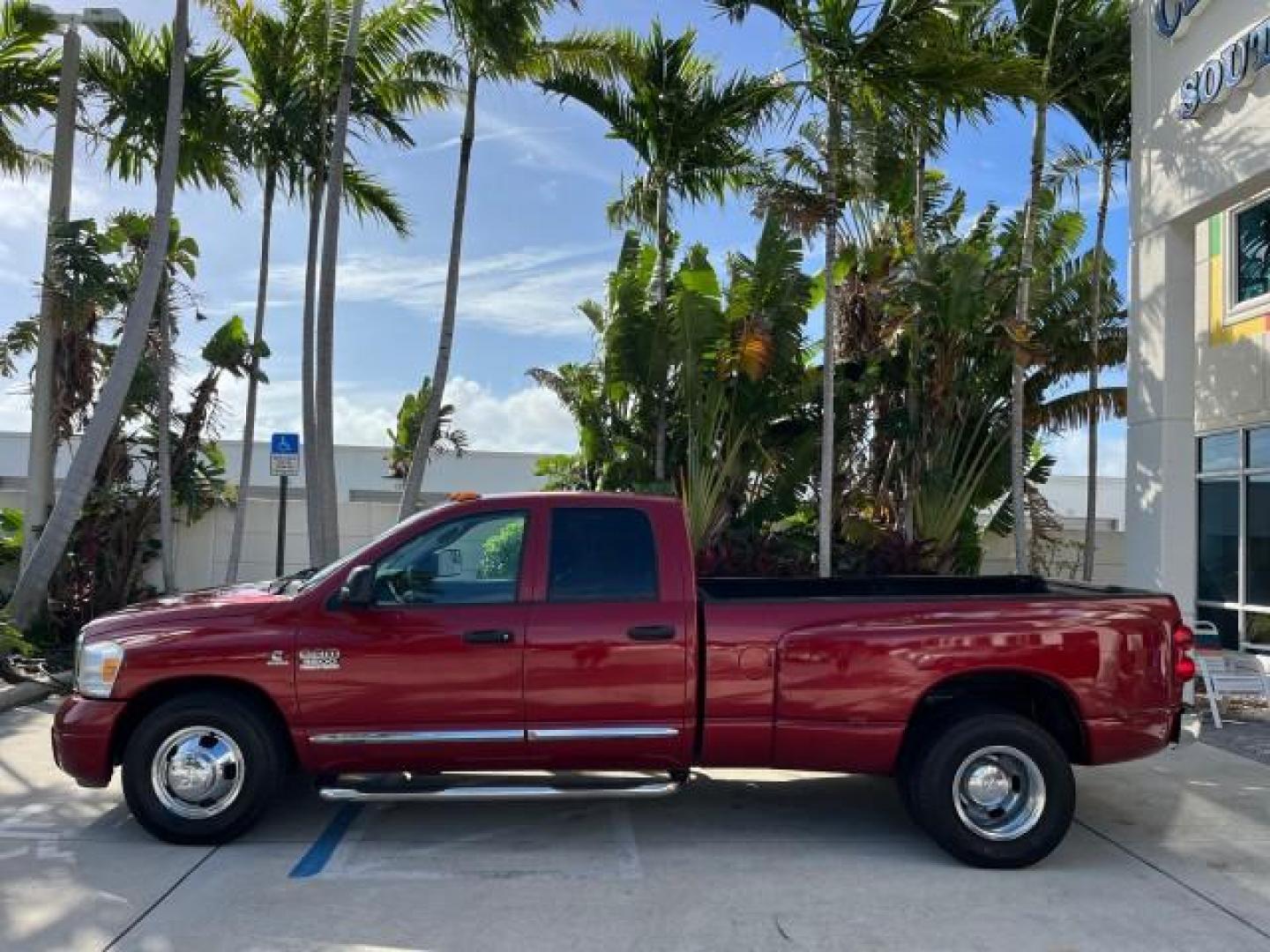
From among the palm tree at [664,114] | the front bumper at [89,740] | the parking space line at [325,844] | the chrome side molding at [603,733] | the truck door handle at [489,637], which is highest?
the palm tree at [664,114]

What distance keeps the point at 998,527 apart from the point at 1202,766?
7527mm

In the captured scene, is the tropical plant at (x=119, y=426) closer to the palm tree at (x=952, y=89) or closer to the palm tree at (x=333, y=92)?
the palm tree at (x=333, y=92)

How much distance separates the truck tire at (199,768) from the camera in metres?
5.54

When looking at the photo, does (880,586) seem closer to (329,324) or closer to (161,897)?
(161,897)

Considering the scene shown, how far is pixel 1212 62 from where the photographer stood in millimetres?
9539

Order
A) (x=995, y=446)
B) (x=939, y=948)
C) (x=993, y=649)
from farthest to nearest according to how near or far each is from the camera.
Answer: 1. (x=995, y=446)
2. (x=993, y=649)
3. (x=939, y=948)

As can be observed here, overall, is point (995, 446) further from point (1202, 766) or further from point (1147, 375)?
point (1202, 766)

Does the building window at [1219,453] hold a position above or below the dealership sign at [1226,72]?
below

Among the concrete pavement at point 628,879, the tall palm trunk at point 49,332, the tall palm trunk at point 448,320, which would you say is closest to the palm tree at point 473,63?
the tall palm trunk at point 448,320

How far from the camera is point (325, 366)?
13.0 m

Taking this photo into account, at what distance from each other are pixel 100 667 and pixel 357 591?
4.57 feet

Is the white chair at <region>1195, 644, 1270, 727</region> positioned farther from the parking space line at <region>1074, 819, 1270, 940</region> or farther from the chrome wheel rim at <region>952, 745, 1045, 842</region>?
the chrome wheel rim at <region>952, 745, 1045, 842</region>

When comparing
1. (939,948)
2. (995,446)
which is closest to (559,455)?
(995,446)

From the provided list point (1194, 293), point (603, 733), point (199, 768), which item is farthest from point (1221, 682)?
point (199, 768)
